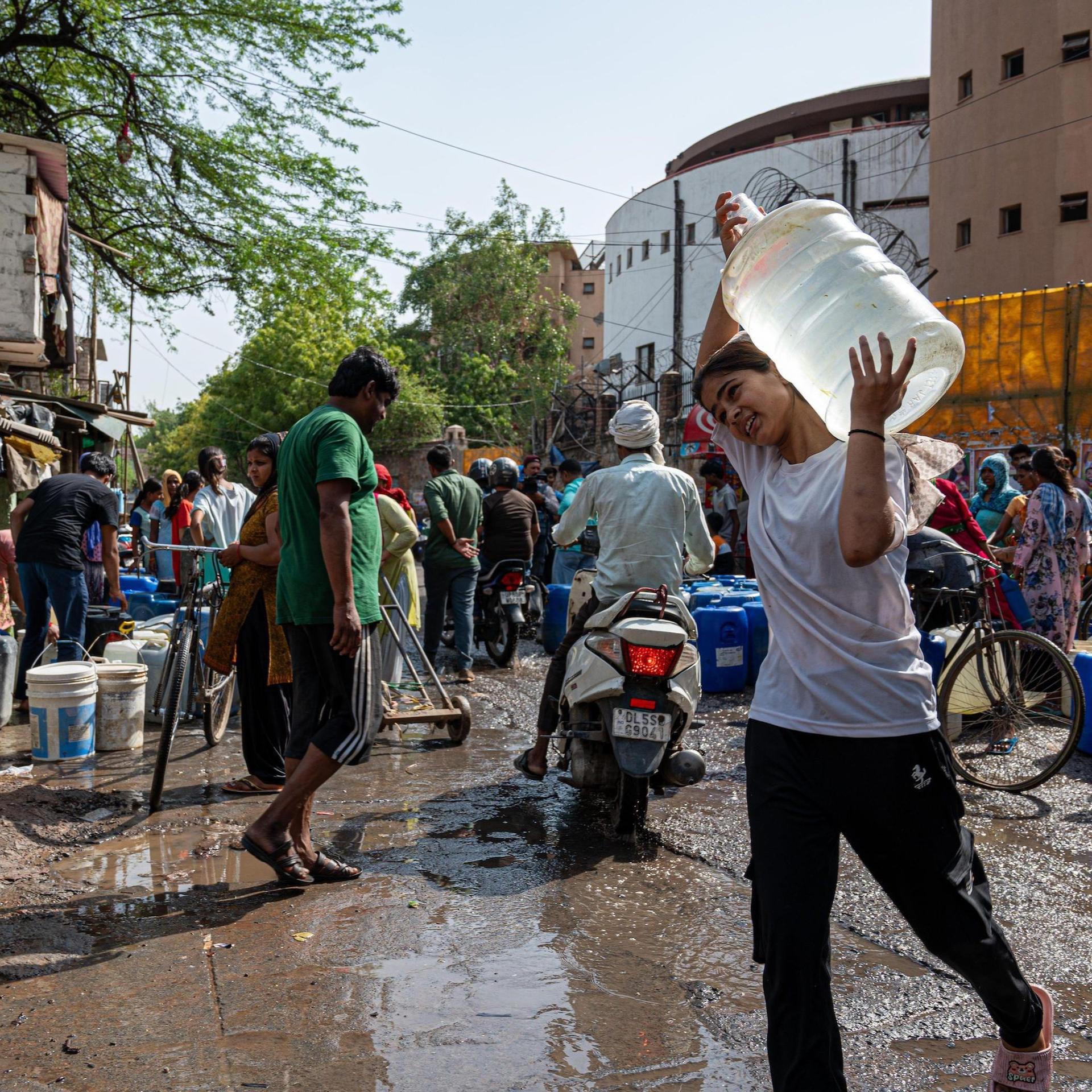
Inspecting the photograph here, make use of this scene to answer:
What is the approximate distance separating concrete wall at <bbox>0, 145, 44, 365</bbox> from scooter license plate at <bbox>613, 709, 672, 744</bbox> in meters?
9.09

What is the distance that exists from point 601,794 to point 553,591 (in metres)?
5.19

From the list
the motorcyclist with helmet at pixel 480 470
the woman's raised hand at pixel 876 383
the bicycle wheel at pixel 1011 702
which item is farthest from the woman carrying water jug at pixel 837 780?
the motorcyclist with helmet at pixel 480 470

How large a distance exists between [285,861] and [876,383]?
10.1 feet

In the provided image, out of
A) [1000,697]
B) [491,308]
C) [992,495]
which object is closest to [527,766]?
[1000,697]

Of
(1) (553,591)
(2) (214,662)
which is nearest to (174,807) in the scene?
(2) (214,662)

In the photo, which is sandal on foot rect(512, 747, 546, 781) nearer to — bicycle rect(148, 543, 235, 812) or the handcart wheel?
the handcart wheel

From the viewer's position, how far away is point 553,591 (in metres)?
10.4

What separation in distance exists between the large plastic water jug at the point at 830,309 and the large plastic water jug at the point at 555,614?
7926 mm

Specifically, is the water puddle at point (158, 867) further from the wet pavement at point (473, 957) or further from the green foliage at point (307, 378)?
the green foliage at point (307, 378)

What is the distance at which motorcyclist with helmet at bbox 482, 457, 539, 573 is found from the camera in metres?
10.3

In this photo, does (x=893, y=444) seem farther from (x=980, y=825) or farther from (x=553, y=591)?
(x=553, y=591)

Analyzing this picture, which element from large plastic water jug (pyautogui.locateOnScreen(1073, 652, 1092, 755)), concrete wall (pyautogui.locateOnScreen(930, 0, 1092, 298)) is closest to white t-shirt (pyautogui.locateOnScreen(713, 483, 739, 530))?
large plastic water jug (pyautogui.locateOnScreen(1073, 652, 1092, 755))

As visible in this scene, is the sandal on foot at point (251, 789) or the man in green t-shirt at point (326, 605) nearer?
the man in green t-shirt at point (326, 605)

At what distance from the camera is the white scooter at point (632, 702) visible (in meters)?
4.66
